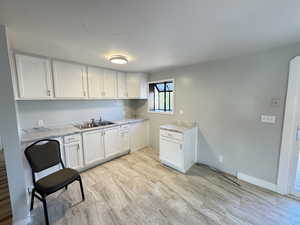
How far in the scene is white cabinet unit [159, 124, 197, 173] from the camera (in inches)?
104

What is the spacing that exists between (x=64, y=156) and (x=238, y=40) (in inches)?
130

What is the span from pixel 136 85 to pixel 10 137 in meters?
2.73

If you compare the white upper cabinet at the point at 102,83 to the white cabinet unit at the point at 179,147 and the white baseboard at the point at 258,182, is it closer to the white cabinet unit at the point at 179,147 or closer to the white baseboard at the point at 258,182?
the white cabinet unit at the point at 179,147

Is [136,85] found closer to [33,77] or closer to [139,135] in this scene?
[139,135]

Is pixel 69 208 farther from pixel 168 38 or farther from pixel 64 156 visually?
pixel 168 38

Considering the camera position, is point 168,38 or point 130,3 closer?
point 130,3

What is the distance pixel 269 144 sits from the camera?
2127 millimetres

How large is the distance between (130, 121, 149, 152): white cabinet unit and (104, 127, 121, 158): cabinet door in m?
0.46

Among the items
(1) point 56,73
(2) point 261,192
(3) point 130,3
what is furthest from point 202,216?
(1) point 56,73

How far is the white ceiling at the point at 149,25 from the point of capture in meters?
1.06

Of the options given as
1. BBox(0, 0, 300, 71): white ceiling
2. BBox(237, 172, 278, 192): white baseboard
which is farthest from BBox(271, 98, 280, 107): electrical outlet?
BBox(237, 172, 278, 192): white baseboard

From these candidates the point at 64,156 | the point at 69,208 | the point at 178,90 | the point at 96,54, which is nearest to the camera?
the point at 69,208

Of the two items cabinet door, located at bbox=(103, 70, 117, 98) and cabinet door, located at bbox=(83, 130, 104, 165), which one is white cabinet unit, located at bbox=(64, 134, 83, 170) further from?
cabinet door, located at bbox=(103, 70, 117, 98)

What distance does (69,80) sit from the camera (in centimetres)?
267
